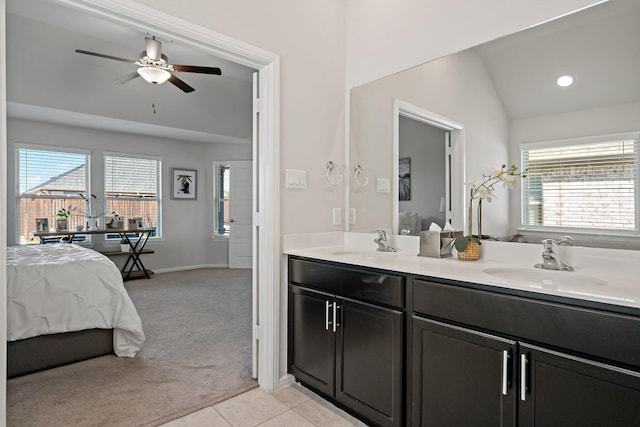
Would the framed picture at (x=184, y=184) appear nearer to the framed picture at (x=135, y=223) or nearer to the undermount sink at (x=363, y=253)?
the framed picture at (x=135, y=223)

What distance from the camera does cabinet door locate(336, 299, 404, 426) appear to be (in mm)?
1703

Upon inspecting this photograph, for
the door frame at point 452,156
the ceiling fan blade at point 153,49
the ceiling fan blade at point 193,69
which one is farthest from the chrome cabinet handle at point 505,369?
the ceiling fan blade at point 153,49

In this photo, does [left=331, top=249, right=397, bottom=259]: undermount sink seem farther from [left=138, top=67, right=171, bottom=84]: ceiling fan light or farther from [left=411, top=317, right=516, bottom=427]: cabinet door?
[left=138, top=67, right=171, bottom=84]: ceiling fan light

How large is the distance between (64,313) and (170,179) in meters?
4.23

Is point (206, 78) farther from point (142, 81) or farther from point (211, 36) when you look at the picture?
point (211, 36)

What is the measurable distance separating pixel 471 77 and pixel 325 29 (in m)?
1.08

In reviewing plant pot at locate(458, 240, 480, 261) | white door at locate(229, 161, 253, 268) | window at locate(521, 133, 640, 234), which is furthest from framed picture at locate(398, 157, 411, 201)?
white door at locate(229, 161, 253, 268)

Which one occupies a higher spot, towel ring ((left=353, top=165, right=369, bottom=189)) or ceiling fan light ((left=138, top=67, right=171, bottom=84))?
ceiling fan light ((left=138, top=67, right=171, bottom=84))

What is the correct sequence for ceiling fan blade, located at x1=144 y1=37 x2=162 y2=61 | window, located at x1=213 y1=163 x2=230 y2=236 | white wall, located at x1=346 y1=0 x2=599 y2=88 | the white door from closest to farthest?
white wall, located at x1=346 y1=0 x2=599 y2=88 < ceiling fan blade, located at x1=144 y1=37 x2=162 y2=61 < the white door < window, located at x1=213 y1=163 x2=230 y2=236

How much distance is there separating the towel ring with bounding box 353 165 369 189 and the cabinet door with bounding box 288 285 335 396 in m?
0.90

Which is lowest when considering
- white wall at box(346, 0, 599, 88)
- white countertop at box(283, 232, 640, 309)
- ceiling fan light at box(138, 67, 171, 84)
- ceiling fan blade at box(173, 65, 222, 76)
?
white countertop at box(283, 232, 640, 309)

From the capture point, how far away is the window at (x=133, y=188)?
5.93 metres

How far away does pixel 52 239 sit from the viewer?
17.7ft

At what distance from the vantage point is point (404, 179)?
8.14 ft
